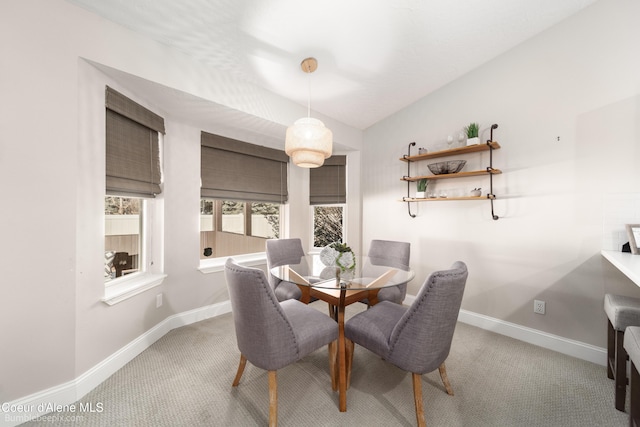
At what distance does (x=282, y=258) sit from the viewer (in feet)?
9.09

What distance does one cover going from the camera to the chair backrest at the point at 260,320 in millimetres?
1290

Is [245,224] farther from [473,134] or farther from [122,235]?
[473,134]

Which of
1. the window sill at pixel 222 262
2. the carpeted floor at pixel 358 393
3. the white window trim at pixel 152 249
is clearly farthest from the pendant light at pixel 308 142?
the window sill at pixel 222 262

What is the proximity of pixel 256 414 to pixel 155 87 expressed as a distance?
8.14 feet

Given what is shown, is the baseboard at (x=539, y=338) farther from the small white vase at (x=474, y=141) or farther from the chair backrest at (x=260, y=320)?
the chair backrest at (x=260, y=320)

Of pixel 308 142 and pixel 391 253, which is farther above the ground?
pixel 308 142

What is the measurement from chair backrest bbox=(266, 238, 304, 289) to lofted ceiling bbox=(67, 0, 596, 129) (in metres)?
1.69

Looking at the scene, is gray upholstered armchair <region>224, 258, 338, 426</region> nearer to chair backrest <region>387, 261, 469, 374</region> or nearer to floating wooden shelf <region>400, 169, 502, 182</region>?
chair backrest <region>387, 261, 469, 374</region>

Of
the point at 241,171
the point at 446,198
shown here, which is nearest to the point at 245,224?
the point at 241,171

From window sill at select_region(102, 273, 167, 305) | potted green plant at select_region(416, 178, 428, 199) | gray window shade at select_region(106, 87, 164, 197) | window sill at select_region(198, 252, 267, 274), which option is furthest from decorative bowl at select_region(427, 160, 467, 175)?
window sill at select_region(102, 273, 167, 305)

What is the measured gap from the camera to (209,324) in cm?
276

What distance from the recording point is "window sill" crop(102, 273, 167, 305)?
190 cm

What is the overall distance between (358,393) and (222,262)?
2150 millimetres

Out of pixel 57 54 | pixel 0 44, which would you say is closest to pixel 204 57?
pixel 57 54
